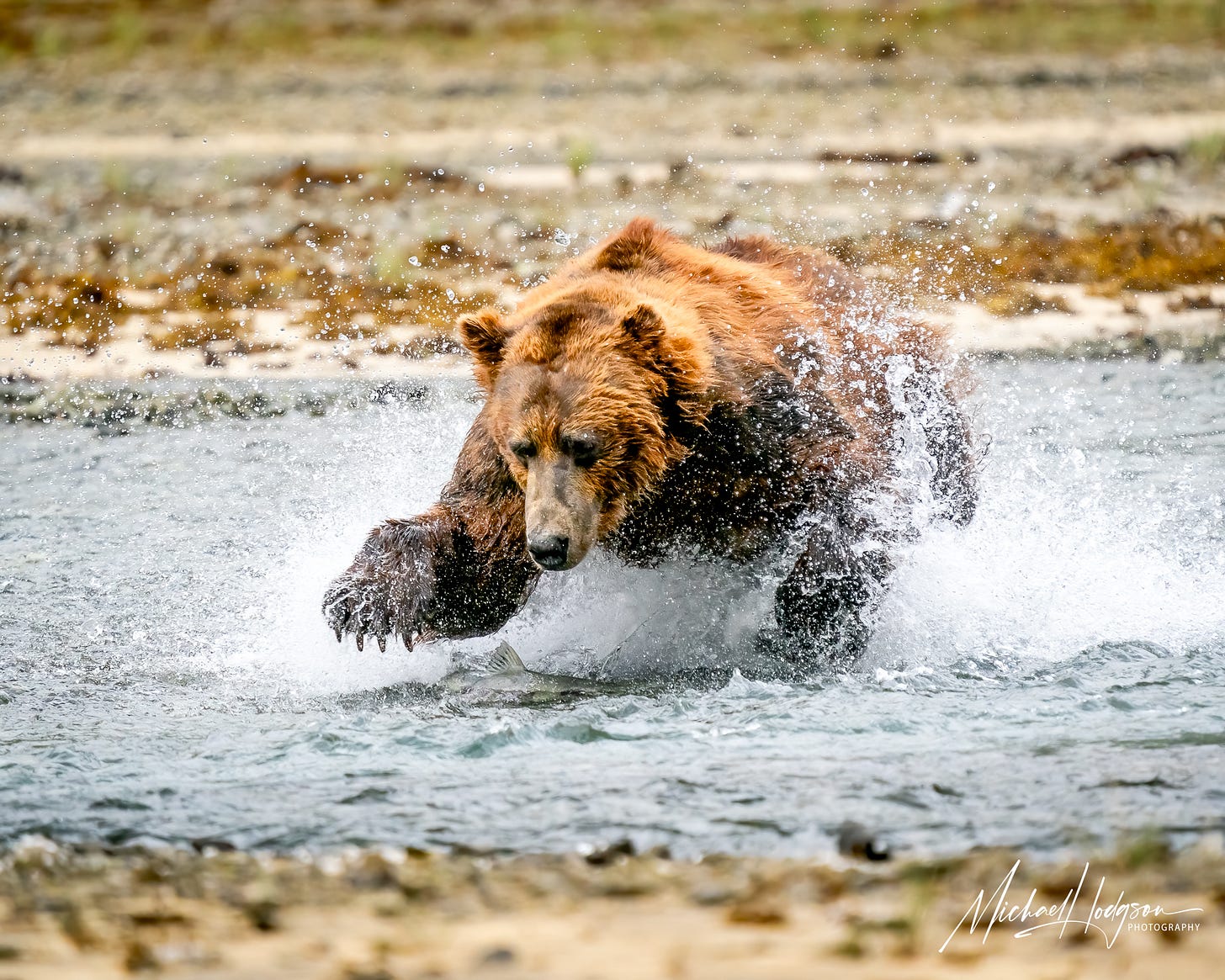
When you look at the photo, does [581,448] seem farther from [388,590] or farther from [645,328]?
[388,590]

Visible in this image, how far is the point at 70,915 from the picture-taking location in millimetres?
4059

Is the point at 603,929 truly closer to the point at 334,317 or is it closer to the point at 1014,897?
the point at 1014,897

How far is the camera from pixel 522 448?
5.42 m

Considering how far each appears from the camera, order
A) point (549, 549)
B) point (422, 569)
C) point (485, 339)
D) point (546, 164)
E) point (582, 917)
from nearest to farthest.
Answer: point (582, 917)
point (549, 549)
point (485, 339)
point (422, 569)
point (546, 164)

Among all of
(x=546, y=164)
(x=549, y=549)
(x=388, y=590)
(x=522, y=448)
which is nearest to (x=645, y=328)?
(x=522, y=448)

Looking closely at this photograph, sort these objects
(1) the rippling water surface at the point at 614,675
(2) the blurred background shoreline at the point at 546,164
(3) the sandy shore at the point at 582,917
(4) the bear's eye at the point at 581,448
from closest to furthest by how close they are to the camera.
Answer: (3) the sandy shore at the point at 582,917 → (1) the rippling water surface at the point at 614,675 → (4) the bear's eye at the point at 581,448 → (2) the blurred background shoreline at the point at 546,164

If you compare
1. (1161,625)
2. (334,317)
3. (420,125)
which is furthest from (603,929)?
(420,125)

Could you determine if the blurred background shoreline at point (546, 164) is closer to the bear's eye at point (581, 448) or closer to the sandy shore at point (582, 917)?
the bear's eye at point (581, 448)

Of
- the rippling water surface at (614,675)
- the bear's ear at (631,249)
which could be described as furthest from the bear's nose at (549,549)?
the bear's ear at (631,249)

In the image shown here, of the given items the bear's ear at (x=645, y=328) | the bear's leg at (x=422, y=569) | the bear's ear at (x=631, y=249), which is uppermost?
the bear's ear at (x=631, y=249)

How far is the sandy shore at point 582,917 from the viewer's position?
3621 millimetres

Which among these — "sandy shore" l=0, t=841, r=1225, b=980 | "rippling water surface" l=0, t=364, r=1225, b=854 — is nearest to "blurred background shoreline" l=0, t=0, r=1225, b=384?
"rippling water surface" l=0, t=364, r=1225, b=854

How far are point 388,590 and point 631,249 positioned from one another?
1544 mm

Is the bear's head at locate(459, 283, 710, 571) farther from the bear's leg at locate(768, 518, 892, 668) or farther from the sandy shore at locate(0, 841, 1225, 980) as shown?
the sandy shore at locate(0, 841, 1225, 980)
